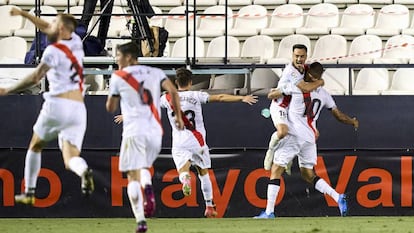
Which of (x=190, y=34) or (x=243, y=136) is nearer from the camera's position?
(x=243, y=136)

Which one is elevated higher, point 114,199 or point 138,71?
point 138,71

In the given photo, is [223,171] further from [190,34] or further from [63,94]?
[63,94]

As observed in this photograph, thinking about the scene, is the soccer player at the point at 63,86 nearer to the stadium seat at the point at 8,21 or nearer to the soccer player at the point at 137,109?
the soccer player at the point at 137,109

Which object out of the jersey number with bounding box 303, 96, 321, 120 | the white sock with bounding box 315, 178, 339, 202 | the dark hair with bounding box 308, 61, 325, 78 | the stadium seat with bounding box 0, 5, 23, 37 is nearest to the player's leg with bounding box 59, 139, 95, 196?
the dark hair with bounding box 308, 61, 325, 78

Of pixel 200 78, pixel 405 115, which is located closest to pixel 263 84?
pixel 200 78

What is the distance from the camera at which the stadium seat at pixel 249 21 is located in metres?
22.4

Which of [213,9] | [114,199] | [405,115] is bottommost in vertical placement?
[114,199]

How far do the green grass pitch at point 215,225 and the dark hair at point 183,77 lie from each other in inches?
75.3

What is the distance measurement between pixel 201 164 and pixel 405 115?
3331mm

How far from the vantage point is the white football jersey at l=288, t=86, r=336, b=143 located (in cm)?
1781

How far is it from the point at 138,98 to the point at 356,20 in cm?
992

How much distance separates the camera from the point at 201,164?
17906 millimetres

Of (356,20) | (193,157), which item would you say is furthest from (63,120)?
(356,20)

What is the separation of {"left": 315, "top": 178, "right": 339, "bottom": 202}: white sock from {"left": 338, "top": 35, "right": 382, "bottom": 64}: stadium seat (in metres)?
4.07
